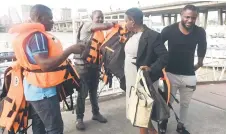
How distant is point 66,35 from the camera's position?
7.67m

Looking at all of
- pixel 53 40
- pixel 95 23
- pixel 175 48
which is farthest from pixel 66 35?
pixel 53 40

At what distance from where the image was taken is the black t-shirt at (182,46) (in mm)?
3174

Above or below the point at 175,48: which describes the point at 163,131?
below

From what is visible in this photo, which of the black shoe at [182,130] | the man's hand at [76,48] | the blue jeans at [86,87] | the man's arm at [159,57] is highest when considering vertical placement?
the man's hand at [76,48]

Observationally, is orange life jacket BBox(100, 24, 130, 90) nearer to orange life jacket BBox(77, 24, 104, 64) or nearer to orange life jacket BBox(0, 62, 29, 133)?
orange life jacket BBox(77, 24, 104, 64)

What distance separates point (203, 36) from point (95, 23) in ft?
4.54

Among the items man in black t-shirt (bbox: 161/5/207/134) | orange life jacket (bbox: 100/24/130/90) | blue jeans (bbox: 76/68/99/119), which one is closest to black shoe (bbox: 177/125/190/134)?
man in black t-shirt (bbox: 161/5/207/134)

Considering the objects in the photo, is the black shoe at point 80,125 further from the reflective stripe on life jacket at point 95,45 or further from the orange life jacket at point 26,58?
the orange life jacket at point 26,58

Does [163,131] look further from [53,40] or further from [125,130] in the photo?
[53,40]

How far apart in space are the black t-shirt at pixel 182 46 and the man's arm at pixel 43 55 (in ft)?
5.05

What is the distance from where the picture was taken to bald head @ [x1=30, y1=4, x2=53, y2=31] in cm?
227

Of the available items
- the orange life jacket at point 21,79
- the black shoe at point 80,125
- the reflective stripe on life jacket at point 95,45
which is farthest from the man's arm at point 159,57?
the black shoe at point 80,125

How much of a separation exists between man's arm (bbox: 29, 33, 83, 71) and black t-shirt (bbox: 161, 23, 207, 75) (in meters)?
1.54

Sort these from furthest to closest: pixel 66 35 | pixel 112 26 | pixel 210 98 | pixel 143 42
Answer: pixel 66 35 < pixel 210 98 < pixel 112 26 < pixel 143 42
